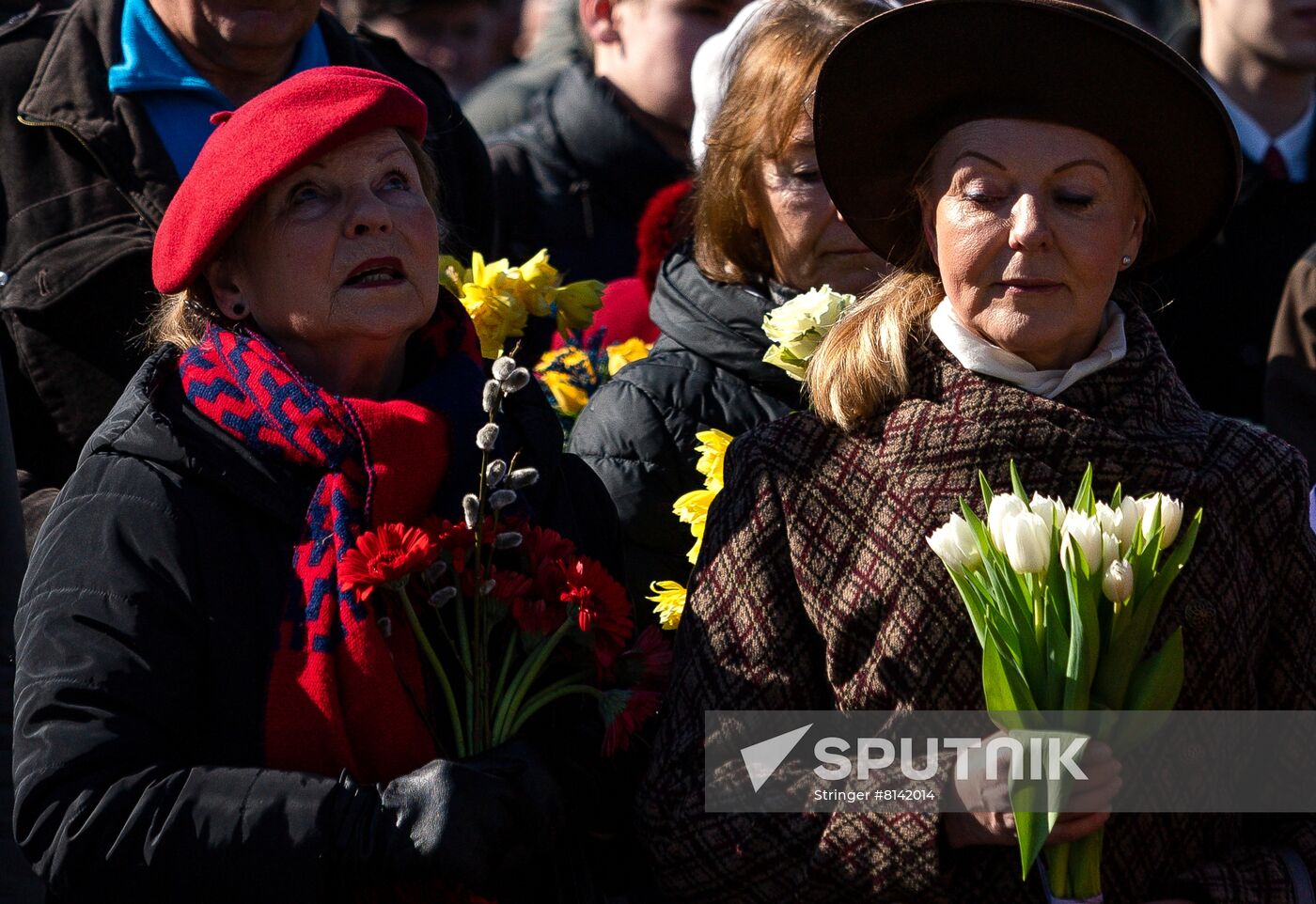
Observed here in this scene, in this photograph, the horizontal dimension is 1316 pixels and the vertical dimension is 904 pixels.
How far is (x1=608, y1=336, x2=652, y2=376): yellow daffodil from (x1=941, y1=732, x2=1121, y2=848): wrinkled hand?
169cm

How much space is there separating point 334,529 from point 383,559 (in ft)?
0.42

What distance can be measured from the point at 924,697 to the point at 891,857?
0.25m

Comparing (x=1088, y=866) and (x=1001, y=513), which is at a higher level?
(x=1001, y=513)

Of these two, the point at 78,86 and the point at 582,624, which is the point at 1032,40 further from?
the point at 78,86

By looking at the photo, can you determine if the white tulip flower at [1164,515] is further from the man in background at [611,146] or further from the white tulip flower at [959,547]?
the man in background at [611,146]

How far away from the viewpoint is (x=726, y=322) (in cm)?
386

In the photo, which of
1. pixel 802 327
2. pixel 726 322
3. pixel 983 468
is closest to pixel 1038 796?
pixel 983 468

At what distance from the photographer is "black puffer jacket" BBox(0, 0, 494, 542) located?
3.89 meters

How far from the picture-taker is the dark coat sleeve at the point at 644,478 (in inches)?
144

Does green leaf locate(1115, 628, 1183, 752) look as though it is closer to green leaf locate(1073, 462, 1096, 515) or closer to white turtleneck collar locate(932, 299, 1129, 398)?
green leaf locate(1073, 462, 1096, 515)

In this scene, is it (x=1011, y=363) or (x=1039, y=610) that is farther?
(x=1011, y=363)

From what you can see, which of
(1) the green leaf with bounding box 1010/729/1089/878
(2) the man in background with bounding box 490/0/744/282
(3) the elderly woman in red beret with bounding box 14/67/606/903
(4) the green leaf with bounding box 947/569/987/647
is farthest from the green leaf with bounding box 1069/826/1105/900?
(2) the man in background with bounding box 490/0/744/282

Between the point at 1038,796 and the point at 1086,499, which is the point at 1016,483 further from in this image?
the point at 1038,796

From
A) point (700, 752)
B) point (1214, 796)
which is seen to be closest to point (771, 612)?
→ point (700, 752)
